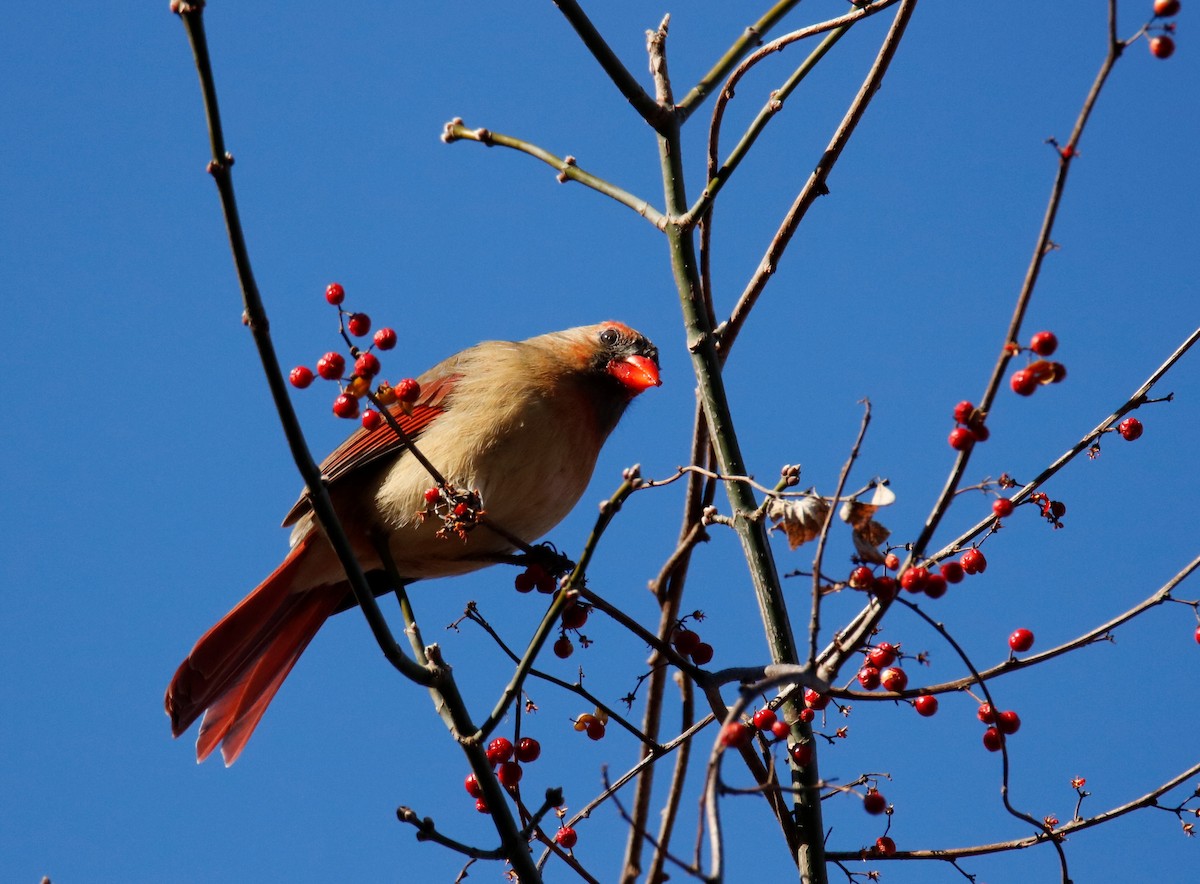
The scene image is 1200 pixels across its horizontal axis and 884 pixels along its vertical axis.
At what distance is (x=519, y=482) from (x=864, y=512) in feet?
6.00

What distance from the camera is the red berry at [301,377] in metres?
2.51

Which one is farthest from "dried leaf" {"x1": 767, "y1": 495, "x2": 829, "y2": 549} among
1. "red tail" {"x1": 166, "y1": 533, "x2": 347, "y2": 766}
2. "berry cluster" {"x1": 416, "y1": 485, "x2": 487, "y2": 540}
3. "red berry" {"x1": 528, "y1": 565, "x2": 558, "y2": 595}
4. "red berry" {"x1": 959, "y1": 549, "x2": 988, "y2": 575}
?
"red tail" {"x1": 166, "y1": 533, "x2": 347, "y2": 766}

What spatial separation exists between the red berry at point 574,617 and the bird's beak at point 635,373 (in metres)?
1.65

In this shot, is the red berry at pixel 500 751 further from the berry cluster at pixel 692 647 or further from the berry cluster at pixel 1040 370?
the berry cluster at pixel 1040 370

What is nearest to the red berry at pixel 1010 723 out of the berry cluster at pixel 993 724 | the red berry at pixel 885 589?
the berry cluster at pixel 993 724

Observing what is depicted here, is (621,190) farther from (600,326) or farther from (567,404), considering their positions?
(600,326)

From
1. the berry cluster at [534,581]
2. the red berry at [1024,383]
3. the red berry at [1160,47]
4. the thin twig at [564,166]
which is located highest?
the thin twig at [564,166]

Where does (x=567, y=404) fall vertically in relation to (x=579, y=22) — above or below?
above

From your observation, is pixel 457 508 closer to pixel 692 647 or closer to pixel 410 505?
pixel 692 647

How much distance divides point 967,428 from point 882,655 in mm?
670

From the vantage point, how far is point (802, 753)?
2320 millimetres

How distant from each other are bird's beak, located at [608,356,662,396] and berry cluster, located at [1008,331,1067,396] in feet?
7.82

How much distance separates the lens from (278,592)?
391 cm

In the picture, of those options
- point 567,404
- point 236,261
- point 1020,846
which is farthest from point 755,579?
point 567,404
